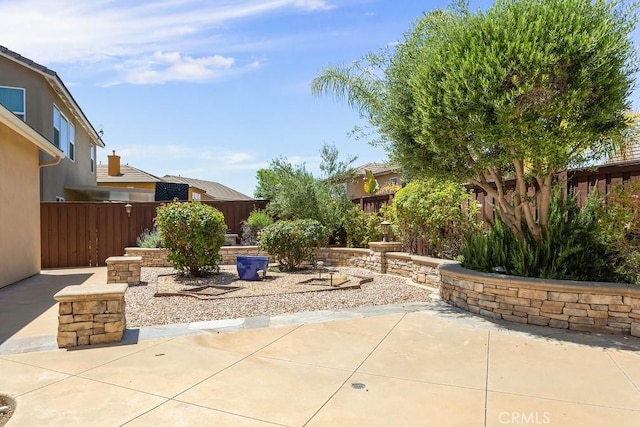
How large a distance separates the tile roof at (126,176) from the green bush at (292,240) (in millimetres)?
17535

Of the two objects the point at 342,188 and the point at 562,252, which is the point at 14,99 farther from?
the point at 562,252

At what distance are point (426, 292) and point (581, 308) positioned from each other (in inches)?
116

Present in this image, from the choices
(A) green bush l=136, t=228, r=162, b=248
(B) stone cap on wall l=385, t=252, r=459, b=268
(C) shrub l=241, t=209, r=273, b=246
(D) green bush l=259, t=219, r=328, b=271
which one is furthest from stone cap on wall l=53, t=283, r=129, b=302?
(C) shrub l=241, t=209, r=273, b=246

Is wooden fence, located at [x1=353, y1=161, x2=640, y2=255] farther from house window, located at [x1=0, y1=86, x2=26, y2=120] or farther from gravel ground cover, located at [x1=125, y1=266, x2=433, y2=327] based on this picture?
house window, located at [x1=0, y1=86, x2=26, y2=120]

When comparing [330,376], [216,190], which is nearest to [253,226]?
[330,376]

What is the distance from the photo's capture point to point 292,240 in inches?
415

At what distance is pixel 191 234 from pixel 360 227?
5039 millimetres

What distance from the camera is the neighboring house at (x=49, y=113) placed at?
12273 millimetres

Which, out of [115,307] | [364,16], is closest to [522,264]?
[115,307]

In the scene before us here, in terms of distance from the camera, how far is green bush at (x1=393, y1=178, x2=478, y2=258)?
8.77 metres

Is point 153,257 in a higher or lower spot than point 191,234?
lower

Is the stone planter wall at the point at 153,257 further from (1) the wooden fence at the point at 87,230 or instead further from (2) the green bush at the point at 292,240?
(2) the green bush at the point at 292,240

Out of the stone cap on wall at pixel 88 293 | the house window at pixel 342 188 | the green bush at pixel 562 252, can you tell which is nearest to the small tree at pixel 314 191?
the house window at pixel 342 188

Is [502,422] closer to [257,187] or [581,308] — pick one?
[581,308]
